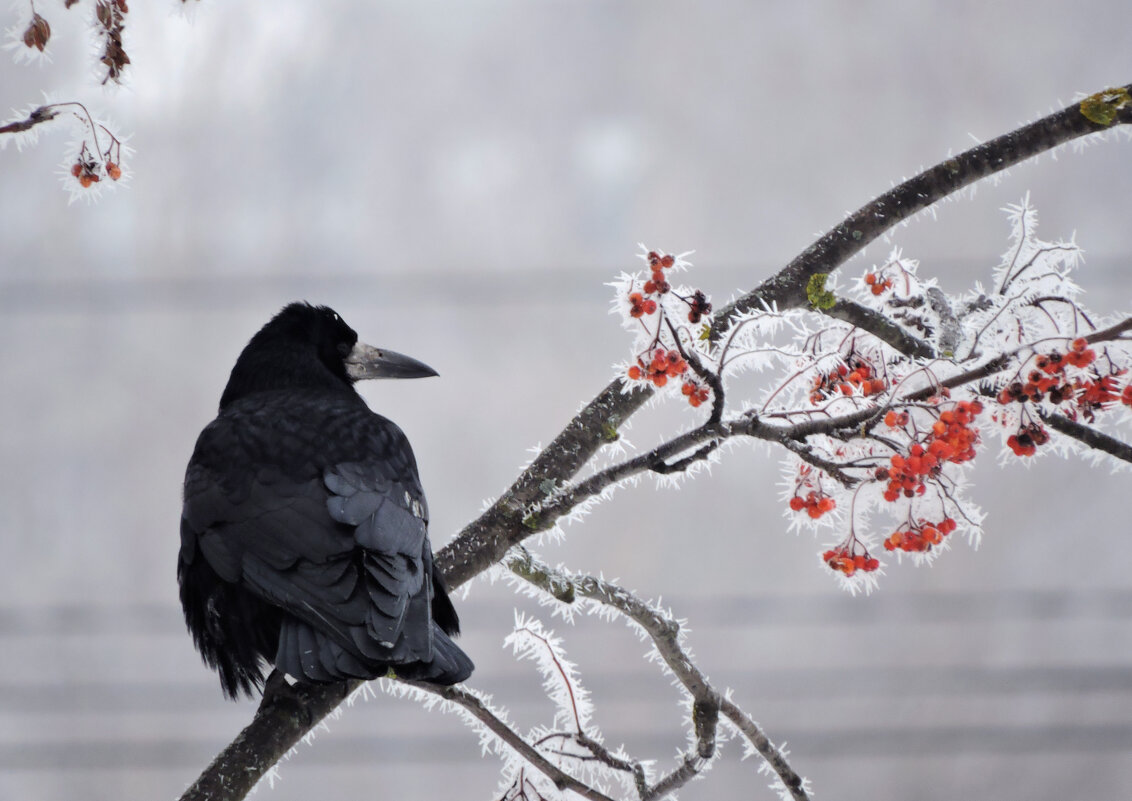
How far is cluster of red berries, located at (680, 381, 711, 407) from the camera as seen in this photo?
4.73ft

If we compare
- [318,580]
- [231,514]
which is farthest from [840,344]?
[231,514]

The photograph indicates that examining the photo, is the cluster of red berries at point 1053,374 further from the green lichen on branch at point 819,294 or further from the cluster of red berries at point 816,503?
the green lichen on branch at point 819,294

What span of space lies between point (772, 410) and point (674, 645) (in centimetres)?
50

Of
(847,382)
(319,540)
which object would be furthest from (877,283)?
(319,540)

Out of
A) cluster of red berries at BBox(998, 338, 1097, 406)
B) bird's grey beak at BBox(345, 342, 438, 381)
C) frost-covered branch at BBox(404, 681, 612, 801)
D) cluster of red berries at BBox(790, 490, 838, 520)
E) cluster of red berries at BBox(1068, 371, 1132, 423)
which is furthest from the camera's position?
bird's grey beak at BBox(345, 342, 438, 381)

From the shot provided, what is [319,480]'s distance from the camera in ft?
6.96

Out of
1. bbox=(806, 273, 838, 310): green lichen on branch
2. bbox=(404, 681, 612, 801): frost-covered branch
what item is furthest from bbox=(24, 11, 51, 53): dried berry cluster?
bbox=(806, 273, 838, 310): green lichen on branch

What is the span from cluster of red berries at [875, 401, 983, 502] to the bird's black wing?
30.3 inches

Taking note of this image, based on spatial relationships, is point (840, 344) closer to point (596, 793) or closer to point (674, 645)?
point (674, 645)

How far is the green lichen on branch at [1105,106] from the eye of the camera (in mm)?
1820

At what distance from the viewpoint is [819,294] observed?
1854 mm

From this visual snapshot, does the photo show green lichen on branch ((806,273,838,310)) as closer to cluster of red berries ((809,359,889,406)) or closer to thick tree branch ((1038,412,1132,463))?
cluster of red berries ((809,359,889,406))

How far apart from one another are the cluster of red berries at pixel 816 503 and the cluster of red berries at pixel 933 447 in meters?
0.27

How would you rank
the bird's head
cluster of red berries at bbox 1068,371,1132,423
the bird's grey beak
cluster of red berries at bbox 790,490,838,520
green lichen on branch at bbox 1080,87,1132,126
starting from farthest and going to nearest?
the bird's grey beak → the bird's head → green lichen on branch at bbox 1080,87,1132,126 → cluster of red berries at bbox 790,490,838,520 → cluster of red berries at bbox 1068,371,1132,423
